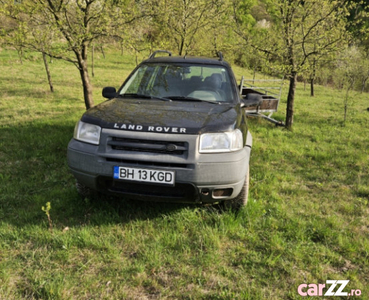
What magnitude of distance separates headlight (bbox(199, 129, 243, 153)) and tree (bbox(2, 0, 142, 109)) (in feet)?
12.6

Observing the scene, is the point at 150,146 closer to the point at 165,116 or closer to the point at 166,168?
the point at 166,168

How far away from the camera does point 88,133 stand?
2852 mm

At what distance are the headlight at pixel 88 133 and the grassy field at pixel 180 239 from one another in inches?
33.4

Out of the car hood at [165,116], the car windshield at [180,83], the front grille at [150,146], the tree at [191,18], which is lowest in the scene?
the front grille at [150,146]

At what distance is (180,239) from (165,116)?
1235 millimetres

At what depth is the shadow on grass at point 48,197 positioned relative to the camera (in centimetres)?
308

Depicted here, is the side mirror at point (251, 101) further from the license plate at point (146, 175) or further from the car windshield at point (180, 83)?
the license plate at point (146, 175)

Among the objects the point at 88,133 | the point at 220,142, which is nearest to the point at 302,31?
the point at 220,142

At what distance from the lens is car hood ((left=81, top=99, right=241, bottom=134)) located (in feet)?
8.80

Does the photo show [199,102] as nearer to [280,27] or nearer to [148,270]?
[148,270]

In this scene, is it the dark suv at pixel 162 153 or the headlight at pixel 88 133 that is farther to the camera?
the headlight at pixel 88 133

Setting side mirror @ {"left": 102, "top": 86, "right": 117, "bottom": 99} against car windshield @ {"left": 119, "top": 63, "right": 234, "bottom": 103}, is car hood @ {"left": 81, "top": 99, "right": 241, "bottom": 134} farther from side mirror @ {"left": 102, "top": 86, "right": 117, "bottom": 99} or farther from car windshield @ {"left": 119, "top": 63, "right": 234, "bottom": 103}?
side mirror @ {"left": 102, "top": 86, "right": 117, "bottom": 99}

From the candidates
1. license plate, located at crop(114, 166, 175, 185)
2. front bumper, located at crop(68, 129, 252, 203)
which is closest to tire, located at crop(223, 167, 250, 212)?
front bumper, located at crop(68, 129, 252, 203)

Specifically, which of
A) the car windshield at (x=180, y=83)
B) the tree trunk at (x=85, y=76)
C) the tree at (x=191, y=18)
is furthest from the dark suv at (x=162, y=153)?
the tree at (x=191, y=18)
